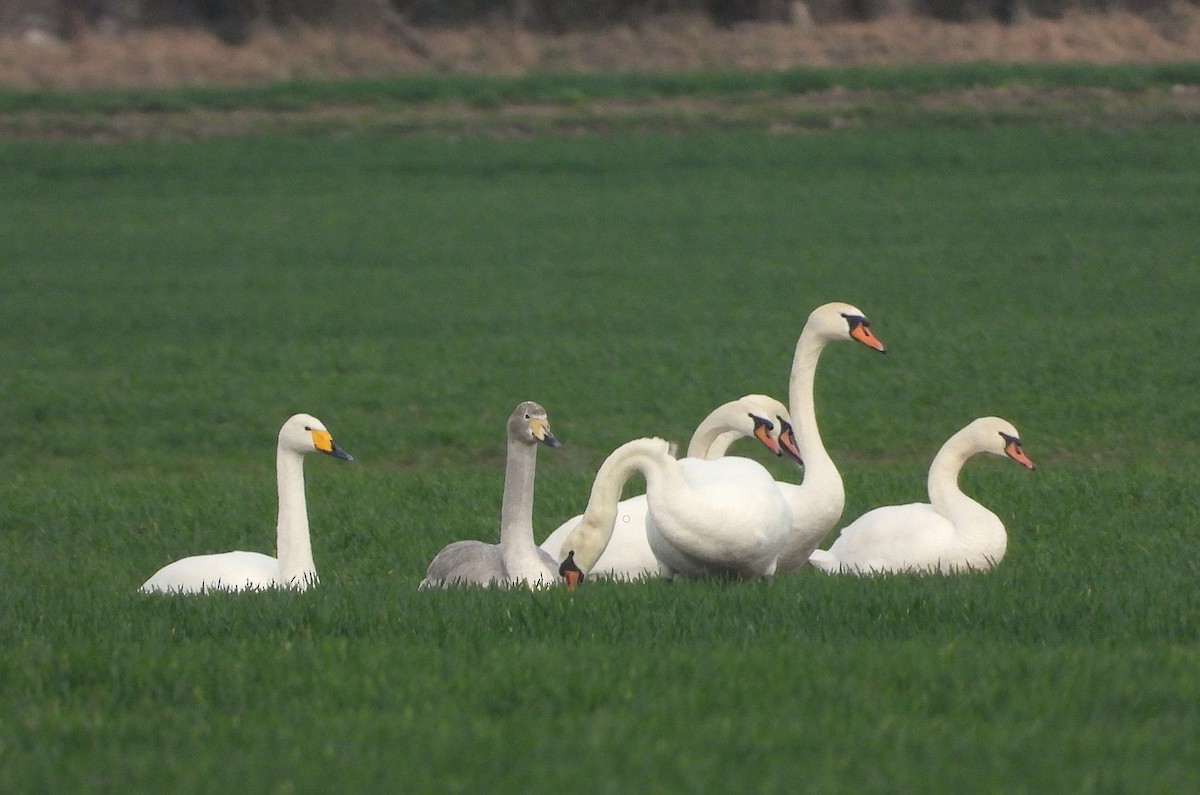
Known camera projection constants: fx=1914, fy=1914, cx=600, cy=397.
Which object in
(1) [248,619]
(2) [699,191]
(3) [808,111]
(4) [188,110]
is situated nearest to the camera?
(1) [248,619]

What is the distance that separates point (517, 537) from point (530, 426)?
1.65ft

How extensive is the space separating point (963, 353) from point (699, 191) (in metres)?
12.7

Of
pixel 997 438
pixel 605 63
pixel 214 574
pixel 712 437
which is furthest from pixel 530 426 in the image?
pixel 605 63

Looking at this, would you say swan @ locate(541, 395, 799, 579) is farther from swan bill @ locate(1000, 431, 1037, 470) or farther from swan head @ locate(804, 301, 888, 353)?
swan bill @ locate(1000, 431, 1037, 470)

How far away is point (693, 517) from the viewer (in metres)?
8.36

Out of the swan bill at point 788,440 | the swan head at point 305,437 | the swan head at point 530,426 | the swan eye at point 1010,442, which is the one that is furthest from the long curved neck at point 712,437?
the swan head at point 305,437

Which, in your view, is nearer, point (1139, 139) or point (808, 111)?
point (1139, 139)

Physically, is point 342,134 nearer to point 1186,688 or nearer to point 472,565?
point 472,565

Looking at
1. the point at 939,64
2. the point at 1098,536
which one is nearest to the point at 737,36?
the point at 939,64

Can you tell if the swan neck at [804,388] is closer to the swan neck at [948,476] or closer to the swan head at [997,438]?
the swan neck at [948,476]

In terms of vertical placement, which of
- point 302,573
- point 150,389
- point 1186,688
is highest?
point 1186,688

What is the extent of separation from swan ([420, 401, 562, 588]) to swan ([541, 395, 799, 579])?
0.99 feet

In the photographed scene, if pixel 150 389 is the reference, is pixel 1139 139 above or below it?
above

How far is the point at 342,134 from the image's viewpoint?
1412 inches
